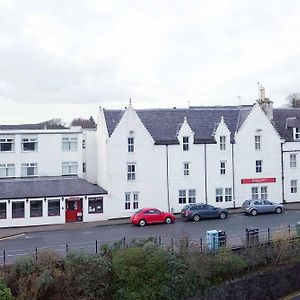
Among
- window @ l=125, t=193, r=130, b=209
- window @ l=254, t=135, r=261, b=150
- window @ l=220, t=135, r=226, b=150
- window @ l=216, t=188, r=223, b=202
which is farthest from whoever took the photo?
window @ l=254, t=135, r=261, b=150

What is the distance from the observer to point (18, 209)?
39.3m

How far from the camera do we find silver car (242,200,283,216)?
4200 centimetres

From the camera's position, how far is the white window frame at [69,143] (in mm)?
44688

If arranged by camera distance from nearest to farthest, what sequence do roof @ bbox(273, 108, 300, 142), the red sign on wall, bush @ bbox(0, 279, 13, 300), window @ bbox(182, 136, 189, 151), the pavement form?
1. bush @ bbox(0, 279, 13, 300)
2. the pavement
3. window @ bbox(182, 136, 189, 151)
4. the red sign on wall
5. roof @ bbox(273, 108, 300, 142)

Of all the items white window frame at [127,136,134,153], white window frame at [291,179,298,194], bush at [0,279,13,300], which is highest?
white window frame at [127,136,134,153]

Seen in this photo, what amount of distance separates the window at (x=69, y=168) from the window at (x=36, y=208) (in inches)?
220

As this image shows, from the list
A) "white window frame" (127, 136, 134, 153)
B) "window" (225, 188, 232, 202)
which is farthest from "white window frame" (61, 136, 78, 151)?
"window" (225, 188, 232, 202)

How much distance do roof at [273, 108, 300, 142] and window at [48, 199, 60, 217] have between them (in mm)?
22272

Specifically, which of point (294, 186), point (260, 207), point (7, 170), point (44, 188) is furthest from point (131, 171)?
point (294, 186)

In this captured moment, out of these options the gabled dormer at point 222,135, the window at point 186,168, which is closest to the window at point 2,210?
the window at point 186,168

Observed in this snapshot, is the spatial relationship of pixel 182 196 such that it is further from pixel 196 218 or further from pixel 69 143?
pixel 69 143

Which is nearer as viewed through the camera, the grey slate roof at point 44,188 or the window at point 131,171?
the grey slate roof at point 44,188

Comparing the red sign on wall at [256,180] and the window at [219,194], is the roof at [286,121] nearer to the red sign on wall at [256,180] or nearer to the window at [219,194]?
the red sign on wall at [256,180]

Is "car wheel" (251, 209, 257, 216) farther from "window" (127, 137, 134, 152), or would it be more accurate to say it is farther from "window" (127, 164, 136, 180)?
"window" (127, 137, 134, 152)
